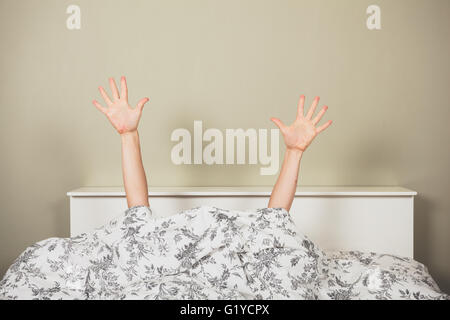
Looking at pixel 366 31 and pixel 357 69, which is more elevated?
pixel 366 31

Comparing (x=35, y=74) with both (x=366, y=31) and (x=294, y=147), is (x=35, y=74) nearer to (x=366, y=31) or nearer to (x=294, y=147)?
(x=294, y=147)

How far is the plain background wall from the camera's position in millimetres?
2295

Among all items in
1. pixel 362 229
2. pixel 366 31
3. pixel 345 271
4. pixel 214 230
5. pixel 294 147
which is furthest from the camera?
pixel 366 31

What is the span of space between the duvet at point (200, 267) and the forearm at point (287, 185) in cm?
19

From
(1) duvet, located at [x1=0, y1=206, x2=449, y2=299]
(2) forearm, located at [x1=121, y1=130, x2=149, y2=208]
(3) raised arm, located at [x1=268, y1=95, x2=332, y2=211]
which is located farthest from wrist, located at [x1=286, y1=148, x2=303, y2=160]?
(2) forearm, located at [x1=121, y1=130, x2=149, y2=208]

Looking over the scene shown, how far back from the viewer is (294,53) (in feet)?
7.54

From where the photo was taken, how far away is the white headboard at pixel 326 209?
204 centimetres

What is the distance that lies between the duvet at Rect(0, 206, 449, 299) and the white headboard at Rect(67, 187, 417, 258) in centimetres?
57

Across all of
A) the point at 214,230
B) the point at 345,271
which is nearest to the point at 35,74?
the point at 214,230

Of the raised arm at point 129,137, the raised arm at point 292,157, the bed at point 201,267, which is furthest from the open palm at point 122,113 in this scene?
the raised arm at point 292,157

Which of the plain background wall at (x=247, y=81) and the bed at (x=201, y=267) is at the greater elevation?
the plain background wall at (x=247, y=81)

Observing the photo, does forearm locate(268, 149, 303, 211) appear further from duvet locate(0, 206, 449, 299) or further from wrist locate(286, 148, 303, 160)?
duvet locate(0, 206, 449, 299)

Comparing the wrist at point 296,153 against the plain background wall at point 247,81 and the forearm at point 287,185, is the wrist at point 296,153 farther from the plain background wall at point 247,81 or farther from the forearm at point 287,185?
the plain background wall at point 247,81
